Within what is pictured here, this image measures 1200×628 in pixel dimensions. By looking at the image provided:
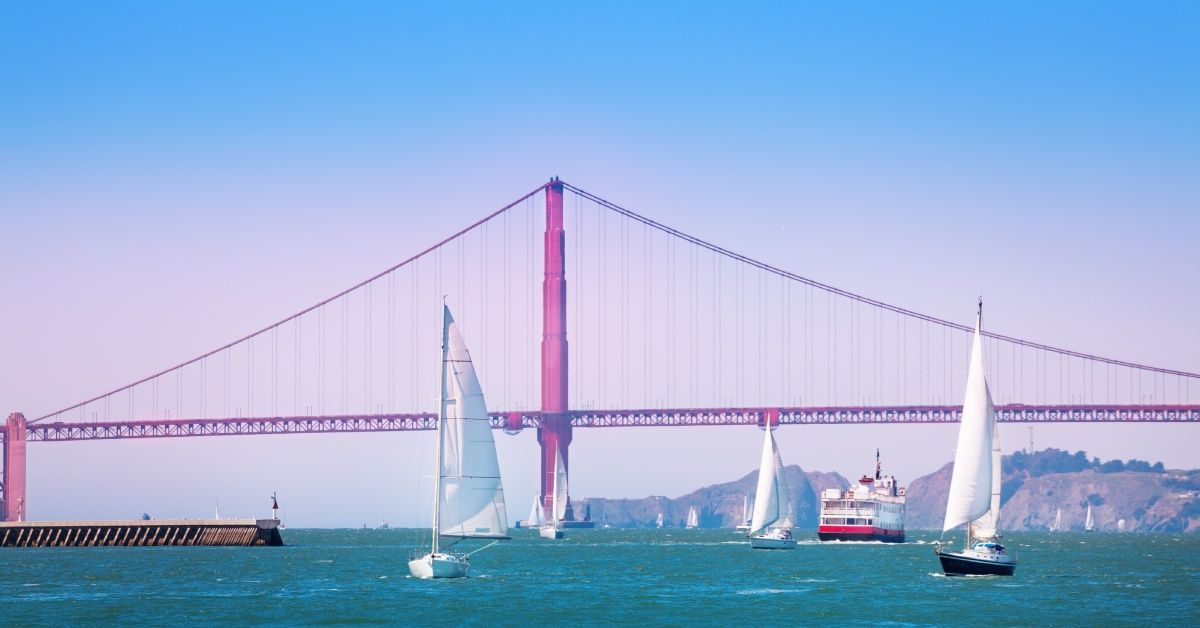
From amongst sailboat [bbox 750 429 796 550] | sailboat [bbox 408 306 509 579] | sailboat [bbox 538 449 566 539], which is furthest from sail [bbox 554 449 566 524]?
sailboat [bbox 408 306 509 579]

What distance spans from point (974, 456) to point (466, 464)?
564 inches

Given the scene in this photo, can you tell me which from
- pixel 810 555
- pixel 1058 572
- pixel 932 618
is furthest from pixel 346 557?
pixel 932 618

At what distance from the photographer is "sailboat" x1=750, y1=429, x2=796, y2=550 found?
89375 mm

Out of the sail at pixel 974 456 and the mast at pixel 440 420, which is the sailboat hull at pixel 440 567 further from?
the sail at pixel 974 456

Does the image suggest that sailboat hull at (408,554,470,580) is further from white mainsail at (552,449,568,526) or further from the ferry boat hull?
white mainsail at (552,449,568,526)

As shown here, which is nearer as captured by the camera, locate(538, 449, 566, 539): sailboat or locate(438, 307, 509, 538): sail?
locate(438, 307, 509, 538): sail

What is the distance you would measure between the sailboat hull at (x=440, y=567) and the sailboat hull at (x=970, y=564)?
1393 cm

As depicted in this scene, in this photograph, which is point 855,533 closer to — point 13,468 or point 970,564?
point 970,564

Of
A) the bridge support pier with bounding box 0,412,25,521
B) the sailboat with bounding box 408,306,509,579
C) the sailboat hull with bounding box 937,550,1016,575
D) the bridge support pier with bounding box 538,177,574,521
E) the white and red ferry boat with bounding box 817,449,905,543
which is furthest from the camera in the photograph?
the bridge support pier with bounding box 538,177,574,521

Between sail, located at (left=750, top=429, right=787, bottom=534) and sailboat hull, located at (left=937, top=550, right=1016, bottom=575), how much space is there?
34.7m

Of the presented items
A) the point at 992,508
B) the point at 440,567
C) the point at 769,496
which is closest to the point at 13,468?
the point at 769,496

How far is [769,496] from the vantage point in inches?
3514

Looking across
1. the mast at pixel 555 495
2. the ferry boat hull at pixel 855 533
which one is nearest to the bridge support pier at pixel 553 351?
the mast at pixel 555 495

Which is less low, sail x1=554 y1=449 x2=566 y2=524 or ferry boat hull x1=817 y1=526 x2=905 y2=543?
sail x1=554 y1=449 x2=566 y2=524
